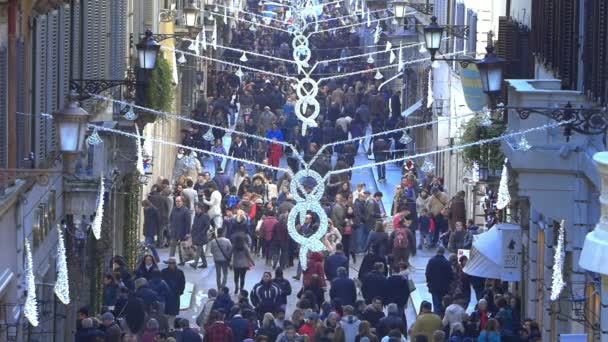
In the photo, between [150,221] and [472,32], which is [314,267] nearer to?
[150,221]

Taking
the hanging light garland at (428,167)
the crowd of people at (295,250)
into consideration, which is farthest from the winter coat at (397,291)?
the hanging light garland at (428,167)

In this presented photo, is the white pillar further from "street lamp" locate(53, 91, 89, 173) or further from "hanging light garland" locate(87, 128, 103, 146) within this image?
"hanging light garland" locate(87, 128, 103, 146)

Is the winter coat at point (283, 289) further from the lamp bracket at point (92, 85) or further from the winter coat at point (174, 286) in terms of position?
the lamp bracket at point (92, 85)

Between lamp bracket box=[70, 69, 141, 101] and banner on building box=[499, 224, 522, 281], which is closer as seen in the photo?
lamp bracket box=[70, 69, 141, 101]

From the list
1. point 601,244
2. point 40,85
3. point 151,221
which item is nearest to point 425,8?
point 151,221

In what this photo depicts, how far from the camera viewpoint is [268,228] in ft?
134

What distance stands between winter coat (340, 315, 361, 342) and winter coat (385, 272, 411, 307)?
402 cm

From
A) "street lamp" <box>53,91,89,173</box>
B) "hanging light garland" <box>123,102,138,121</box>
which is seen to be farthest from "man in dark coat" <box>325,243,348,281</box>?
"street lamp" <box>53,91,89,173</box>

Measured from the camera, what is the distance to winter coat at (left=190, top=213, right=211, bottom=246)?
4088 centimetres

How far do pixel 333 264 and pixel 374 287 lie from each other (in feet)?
6.62

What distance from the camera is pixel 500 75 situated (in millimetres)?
31109

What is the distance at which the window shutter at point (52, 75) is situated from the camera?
30.3 meters

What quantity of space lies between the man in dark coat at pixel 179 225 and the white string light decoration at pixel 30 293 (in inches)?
573

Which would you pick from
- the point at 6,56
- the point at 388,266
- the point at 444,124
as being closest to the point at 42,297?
the point at 6,56
